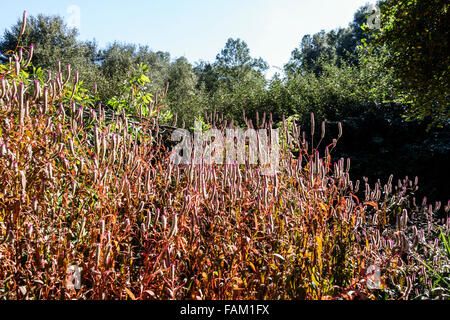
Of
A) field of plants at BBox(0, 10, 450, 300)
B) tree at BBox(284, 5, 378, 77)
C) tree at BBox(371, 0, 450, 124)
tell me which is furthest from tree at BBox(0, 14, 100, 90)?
tree at BBox(284, 5, 378, 77)

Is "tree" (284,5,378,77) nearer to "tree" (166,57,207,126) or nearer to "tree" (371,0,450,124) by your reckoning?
"tree" (166,57,207,126)

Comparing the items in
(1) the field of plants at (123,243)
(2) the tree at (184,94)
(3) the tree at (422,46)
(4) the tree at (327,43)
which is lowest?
(1) the field of plants at (123,243)

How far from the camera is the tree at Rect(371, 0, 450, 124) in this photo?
564 cm

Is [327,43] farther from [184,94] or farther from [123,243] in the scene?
[123,243]

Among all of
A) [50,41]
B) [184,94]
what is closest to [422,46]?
[184,94]

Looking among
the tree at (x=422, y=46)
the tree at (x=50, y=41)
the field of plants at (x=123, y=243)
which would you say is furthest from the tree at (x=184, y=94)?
the field of plants at (x=123, y=243)

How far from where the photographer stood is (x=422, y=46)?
19.5 ft

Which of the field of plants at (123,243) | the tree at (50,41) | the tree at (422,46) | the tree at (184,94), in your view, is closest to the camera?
the field of plants at (123,243)

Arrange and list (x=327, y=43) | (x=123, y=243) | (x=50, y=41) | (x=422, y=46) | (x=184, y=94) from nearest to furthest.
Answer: (x=123, y=243), (x=422, y=46), (x=50, y=41), (x=184, y=94), (x=327, y=43)

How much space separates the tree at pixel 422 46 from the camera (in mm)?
5641

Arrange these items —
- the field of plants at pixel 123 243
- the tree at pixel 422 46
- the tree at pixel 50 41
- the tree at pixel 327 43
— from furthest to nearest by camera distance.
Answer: the tree at pixel 327 43 < the tree at pixel 50 41 < the tree at pixel 422 46 < the field of plants at pixel 123 243

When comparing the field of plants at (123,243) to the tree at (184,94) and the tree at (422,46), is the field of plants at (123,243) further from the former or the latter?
the tree at (184,94)

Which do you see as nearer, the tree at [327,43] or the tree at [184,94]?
the tree at [184,94]
